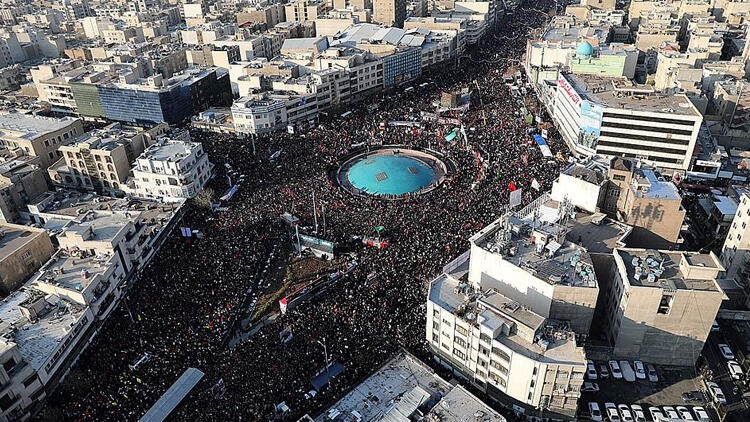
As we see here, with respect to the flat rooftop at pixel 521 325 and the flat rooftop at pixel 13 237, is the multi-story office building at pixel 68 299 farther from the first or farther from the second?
the flat rooftop at pixel 521 325

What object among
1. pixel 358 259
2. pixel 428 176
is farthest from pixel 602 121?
pixel 358 259

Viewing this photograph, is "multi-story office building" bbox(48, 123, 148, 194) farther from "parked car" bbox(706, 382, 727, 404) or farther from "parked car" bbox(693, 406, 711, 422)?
"parked car" bbox(706, 382, 727, 404)

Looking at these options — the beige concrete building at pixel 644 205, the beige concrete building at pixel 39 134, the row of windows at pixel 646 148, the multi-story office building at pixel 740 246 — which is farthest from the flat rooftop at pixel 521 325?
the beige concrete building at pixel 39 134

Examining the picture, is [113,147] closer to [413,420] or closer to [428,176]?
[428,176]

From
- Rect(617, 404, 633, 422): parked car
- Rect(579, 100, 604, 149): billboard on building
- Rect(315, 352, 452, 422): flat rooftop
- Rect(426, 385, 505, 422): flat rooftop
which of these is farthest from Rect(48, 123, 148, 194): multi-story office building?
Rect(617, 404, 633, 422): parked car

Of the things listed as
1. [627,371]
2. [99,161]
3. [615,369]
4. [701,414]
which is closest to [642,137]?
[627,371]

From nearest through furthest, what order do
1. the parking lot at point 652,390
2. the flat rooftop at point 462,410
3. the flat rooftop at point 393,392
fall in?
the flat rooftop at point 462,410 < the flat rooftop at point 393,392 < the parking lot at point 652,390
